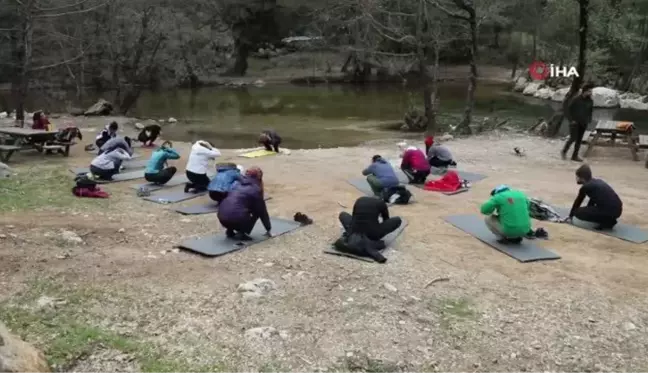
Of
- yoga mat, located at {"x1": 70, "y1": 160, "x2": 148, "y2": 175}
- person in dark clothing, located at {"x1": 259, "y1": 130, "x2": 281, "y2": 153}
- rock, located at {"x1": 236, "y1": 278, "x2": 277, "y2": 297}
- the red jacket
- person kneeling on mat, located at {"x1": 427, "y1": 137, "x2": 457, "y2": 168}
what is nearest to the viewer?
rock, located at {"x1": 236, "y1": 278, "x2": 277, "y2": 297}

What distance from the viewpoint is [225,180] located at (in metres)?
8.80

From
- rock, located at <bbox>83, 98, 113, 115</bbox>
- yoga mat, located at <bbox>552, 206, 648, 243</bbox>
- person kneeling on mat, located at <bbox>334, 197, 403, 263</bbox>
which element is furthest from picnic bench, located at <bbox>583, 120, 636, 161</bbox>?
rock, located at <bbox>83, 98, 113, 115</bbox>

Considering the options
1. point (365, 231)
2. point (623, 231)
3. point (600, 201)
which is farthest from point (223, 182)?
point (623, 231)

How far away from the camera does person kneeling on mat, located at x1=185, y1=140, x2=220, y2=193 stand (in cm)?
973

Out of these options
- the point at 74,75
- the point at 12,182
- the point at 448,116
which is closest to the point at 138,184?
the point at 12,182

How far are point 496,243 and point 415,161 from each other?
3.48 meters

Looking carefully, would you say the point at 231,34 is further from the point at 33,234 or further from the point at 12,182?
the point at 33,234

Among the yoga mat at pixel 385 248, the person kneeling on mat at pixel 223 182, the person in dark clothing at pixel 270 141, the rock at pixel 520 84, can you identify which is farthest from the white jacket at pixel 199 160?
the rock at pixel 520 84

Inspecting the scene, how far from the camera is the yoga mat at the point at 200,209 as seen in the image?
866cm

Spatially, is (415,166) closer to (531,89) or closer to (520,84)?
(531,89)

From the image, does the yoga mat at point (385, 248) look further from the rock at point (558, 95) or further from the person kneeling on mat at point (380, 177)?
the rock at point (558, 95)

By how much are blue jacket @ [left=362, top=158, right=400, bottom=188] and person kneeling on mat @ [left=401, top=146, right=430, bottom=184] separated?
1.21 metres

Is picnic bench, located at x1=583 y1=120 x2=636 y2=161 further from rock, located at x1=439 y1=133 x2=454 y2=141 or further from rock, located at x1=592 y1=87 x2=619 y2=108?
rock, located at x1=592 y1=87 x2=619 y2=108

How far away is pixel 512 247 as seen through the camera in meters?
7.30
